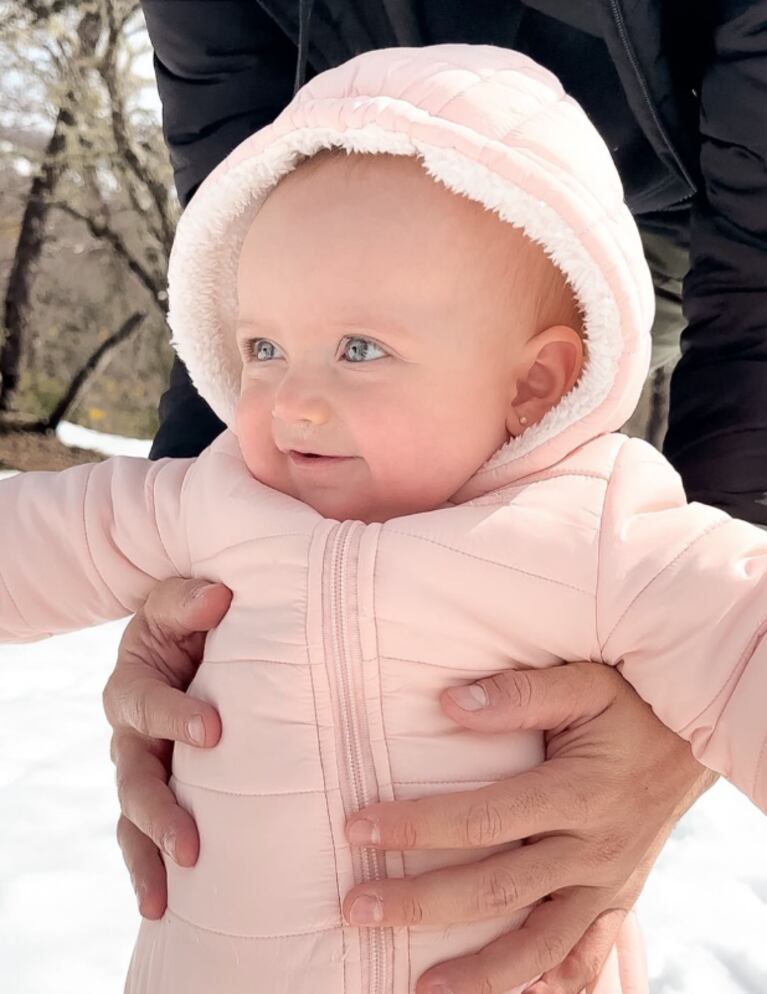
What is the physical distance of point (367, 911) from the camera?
2.20 feet

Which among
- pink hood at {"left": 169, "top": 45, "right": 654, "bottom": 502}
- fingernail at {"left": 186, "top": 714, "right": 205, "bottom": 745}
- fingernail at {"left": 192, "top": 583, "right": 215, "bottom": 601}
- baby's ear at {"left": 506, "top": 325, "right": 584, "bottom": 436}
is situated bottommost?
fingernail at {"left": 186, "top": 714, "right": 205, "bottom": 745}

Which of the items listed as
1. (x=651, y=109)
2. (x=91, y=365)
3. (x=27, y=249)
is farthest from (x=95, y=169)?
(x=651, y=109)

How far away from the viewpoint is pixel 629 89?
109cm

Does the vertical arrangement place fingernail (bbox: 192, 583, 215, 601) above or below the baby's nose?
below

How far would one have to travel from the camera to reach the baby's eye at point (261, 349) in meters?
0.81

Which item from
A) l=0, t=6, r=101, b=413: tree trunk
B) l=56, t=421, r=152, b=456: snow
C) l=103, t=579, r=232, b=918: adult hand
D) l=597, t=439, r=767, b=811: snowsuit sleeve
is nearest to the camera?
l=597, t=439, r=767, b=811: snowsuit sleeve

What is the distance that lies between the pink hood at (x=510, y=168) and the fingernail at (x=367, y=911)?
323 mm

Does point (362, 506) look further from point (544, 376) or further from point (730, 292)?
point (730, 292)

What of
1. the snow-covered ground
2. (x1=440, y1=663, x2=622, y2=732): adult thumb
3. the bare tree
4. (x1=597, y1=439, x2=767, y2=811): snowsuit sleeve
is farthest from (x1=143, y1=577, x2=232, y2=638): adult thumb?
the bare tree

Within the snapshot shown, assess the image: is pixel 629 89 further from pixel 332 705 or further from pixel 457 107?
pixel 332 705

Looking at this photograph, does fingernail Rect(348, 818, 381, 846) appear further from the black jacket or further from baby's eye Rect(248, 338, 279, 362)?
the black jacket

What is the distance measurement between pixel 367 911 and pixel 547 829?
161mm

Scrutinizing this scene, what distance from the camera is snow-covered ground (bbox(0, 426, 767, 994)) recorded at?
3.62 feet

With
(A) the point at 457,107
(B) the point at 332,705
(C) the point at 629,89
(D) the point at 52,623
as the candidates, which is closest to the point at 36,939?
(D) the point at 52,623
